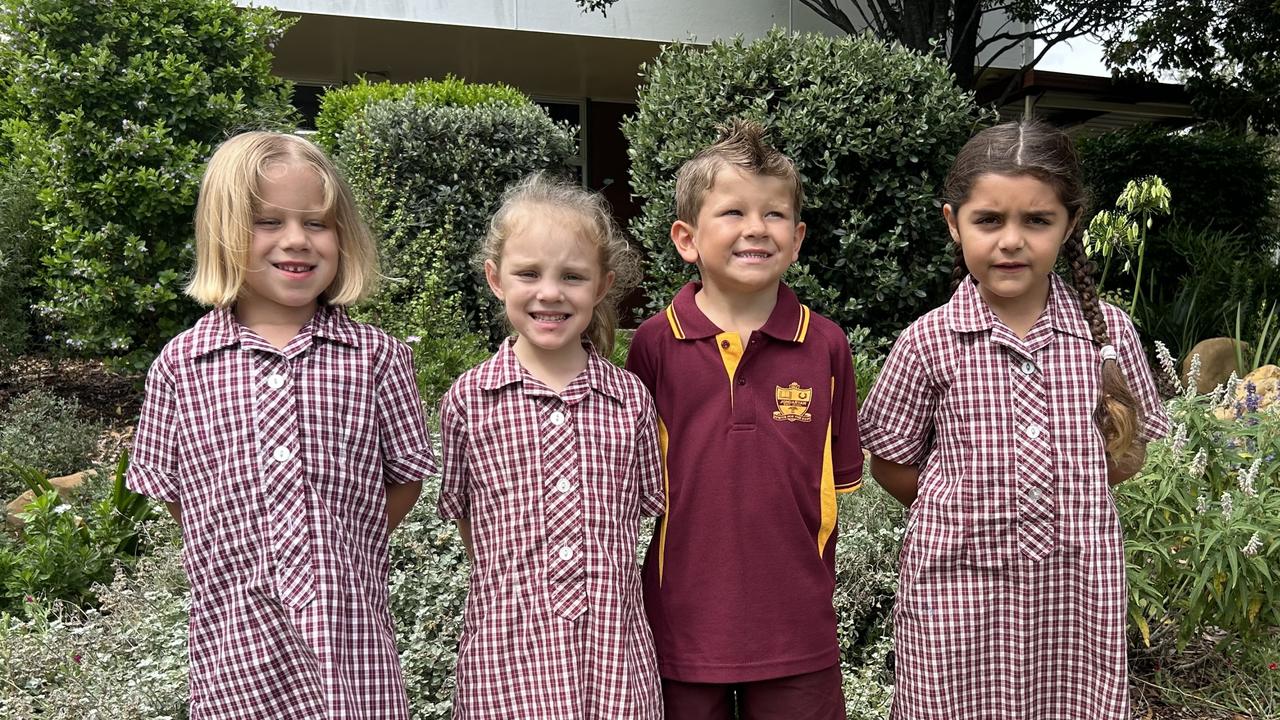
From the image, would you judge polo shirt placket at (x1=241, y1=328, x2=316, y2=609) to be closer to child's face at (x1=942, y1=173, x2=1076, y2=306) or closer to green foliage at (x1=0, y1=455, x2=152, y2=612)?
child's face at (x1=942, y1=173, x2=1076, y2=306)

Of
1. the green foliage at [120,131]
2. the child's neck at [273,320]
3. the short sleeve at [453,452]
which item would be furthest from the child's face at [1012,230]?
the green foliage at [120,131]

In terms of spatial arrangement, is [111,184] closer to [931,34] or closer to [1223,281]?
[931,34]

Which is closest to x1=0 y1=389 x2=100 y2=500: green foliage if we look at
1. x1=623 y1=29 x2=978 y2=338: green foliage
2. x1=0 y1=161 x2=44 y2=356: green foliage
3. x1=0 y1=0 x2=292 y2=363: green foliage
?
x1=0 y1=0 x2=292 y2=363: green foliage

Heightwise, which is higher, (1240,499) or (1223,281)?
(1223,281)

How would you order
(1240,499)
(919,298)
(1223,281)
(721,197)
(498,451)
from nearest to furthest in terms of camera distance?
(498,451) → (721,197) → (1240,499) → (919,298) → (1223,281)

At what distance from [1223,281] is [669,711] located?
7.16 metres

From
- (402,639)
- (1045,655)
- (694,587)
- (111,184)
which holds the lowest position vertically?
(402,639)

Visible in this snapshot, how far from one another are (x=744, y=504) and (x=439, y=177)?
4436mm

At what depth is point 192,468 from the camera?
200 centimetres

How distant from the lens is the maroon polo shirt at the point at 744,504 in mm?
2170

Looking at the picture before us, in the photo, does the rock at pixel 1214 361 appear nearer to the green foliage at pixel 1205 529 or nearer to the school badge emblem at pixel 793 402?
the green foliage at pixel 1205 529

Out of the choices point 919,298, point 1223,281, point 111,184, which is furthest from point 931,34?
point 111,184

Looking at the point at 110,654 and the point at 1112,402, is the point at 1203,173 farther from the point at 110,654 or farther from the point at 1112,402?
the point at 110,654

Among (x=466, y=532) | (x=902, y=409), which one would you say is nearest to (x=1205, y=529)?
(x=902, y=409)
